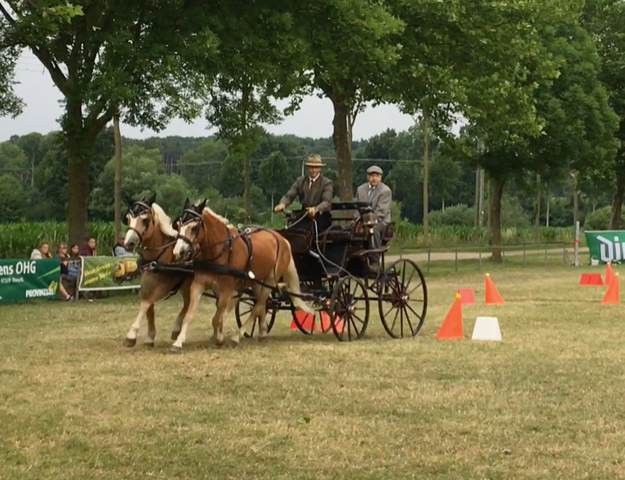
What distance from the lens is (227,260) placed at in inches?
545

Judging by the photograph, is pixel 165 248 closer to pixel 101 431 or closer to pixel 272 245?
pixel 272 245

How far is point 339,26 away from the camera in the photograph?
25000 mm

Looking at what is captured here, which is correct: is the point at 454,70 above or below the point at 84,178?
above

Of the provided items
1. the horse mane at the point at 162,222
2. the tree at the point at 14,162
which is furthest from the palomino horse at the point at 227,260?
the tree at the point at 14,162

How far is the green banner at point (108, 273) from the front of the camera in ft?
78.1

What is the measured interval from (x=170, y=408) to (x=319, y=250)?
19.6 ft

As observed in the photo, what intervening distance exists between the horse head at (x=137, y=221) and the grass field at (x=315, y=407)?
4.26ft

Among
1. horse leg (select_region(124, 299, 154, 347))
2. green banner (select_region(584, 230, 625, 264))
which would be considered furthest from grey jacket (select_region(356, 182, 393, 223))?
green banner (select_region(584, 230, 625, 264))

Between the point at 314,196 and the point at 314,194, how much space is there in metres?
0.03

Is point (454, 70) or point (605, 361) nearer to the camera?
point (605, 361)

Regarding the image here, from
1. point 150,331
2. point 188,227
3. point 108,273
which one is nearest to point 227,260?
point 188,227

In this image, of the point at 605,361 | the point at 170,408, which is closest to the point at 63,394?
the point at 170,408

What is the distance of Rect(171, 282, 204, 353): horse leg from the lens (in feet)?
43.5

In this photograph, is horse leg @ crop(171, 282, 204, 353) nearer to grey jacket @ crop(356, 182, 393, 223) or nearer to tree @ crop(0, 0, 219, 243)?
grey jacket @ crop(356, 182, 393, 223)
